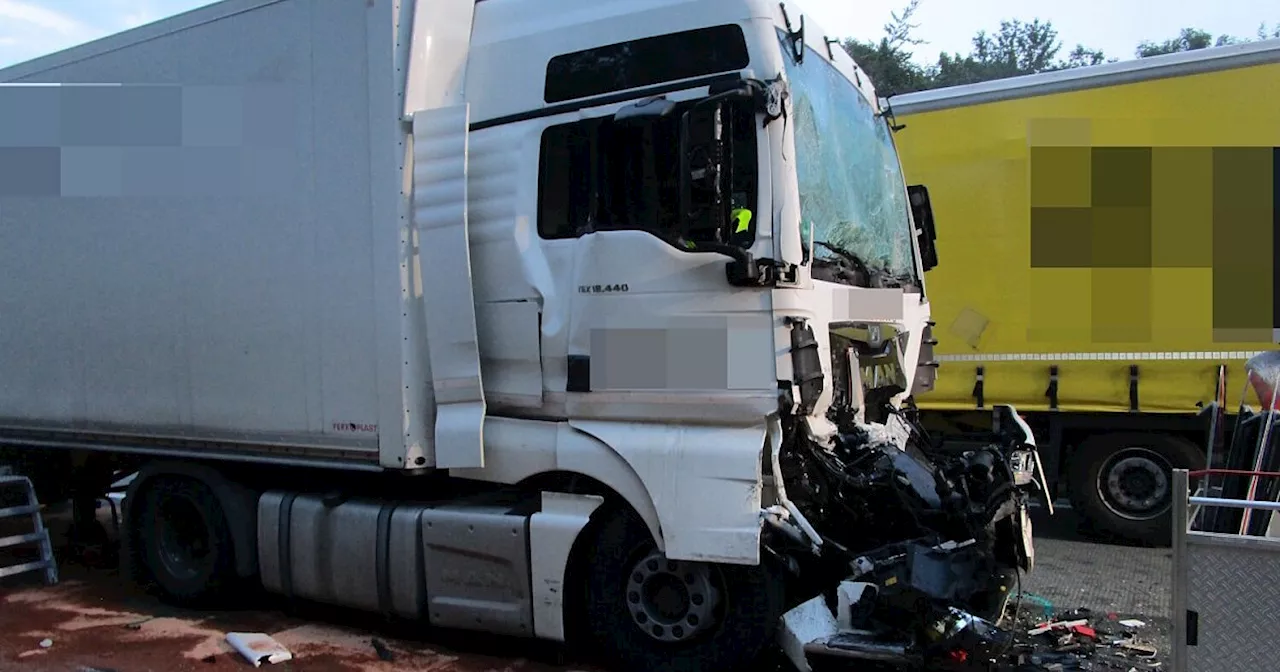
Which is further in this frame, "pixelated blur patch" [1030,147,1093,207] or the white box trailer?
"pixelated blur patch" [1030,147,1093,207]

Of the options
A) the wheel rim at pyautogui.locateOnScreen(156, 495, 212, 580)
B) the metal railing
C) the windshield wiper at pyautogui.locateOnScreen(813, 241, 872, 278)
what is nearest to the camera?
the metal railing

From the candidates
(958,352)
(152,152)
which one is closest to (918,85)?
(958,352)

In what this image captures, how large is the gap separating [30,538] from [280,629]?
2.52m

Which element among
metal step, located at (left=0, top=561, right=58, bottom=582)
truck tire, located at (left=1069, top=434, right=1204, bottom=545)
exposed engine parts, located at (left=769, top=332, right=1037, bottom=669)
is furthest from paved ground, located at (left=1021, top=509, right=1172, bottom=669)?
metal step, located at (left=0, top=561, right=58, bottom=582)

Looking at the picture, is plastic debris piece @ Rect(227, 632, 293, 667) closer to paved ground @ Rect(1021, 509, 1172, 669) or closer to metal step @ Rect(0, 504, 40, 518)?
metal step @ Rect(0, 504, 40, 518)

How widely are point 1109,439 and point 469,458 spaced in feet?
18.0

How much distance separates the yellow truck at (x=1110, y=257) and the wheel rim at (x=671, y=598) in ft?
11.3

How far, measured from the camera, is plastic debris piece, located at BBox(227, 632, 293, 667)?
5164 millimetres

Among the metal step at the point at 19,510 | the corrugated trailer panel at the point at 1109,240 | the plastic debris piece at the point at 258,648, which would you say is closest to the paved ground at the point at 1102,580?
the corrugated trailer panel at the point at 1109,240

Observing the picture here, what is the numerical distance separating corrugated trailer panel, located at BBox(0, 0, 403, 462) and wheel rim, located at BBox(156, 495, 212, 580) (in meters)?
0.56

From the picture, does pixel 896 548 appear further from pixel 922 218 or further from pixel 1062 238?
pixel 1062 238

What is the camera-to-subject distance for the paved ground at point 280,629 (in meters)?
5.14

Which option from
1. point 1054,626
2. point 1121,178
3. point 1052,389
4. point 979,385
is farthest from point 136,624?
point 1121,178

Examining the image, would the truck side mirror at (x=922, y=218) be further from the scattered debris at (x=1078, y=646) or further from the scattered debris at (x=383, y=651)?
the scattered debris at (x=383, y=651)
